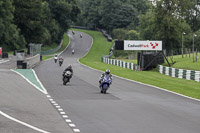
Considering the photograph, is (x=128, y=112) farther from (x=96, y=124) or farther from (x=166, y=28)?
(x=166, y=28)

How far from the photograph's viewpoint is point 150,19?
101750 mm

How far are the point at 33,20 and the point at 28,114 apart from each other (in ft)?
286

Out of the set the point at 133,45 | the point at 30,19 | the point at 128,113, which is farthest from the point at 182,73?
the point at 30,19

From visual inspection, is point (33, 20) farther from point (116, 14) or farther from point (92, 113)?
point (92, 113)

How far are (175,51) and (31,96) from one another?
244 ft

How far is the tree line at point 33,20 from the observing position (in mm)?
88250

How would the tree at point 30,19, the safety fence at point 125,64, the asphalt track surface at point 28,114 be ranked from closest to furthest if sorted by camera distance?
the asphalt track surface at point 28,114
the safety fence at point 125,64
the tree at point 30,19

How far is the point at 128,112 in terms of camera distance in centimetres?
1605

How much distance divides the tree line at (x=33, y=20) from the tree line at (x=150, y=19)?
18.6 m

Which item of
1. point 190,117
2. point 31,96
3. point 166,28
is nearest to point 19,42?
point 166,28

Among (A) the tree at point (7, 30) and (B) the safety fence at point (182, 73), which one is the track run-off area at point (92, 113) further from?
(A) the tree at point (7, 30)

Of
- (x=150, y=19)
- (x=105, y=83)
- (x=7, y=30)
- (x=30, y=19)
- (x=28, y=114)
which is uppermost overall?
(x=150, y=19)

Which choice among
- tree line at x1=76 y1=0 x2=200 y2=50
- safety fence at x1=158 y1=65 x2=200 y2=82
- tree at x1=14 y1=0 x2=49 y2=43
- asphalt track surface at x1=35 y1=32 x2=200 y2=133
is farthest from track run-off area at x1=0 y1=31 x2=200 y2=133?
tree at x1=14 y1=0 x2=49 y2=43

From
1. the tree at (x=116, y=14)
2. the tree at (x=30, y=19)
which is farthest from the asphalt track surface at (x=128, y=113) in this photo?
the tree at (x=116, y=14)
